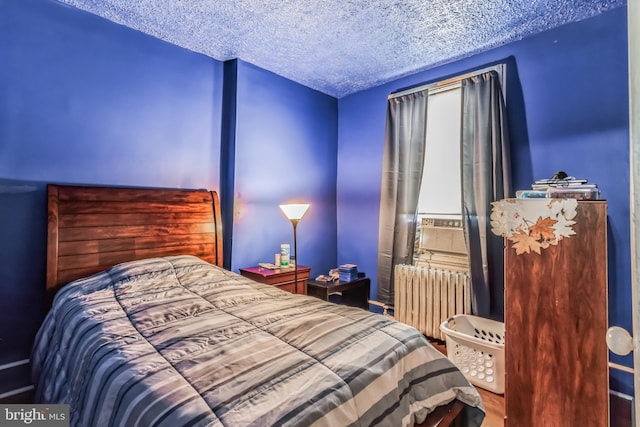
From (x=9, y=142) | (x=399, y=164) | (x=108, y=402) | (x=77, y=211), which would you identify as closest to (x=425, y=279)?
(x=399, y=164)

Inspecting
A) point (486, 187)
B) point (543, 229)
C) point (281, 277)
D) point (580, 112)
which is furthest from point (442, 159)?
point (281, 277)

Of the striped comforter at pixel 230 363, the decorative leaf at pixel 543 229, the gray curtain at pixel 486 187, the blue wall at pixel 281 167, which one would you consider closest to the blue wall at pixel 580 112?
the gray curtain at pixel 486 187

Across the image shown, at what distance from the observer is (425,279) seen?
2797mm

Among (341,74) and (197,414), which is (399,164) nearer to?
(341,74)

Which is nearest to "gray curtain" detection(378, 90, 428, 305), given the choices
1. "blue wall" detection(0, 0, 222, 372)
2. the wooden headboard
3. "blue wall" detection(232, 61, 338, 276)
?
"blue wall" detection(232, 61, 338, 276)

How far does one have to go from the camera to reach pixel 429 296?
2754mm

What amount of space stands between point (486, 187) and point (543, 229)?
2.89 feet

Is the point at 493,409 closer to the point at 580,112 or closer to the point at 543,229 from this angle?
the point at 543,229

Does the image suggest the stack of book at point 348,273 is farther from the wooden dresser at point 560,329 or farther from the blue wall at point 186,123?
the wooden dresser at point 560,329

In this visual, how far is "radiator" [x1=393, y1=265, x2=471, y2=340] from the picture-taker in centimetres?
261

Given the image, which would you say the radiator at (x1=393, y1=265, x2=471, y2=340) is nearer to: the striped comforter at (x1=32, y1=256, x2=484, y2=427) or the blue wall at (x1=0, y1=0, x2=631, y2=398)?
the blue wall at (x1=0, y1=0, x2=631, y2=398)

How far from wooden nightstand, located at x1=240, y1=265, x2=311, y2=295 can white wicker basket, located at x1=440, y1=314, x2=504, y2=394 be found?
1246mm

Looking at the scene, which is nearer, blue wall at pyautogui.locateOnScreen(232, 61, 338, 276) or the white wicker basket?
the white wicker basket

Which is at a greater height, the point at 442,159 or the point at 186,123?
the point at 186,123
